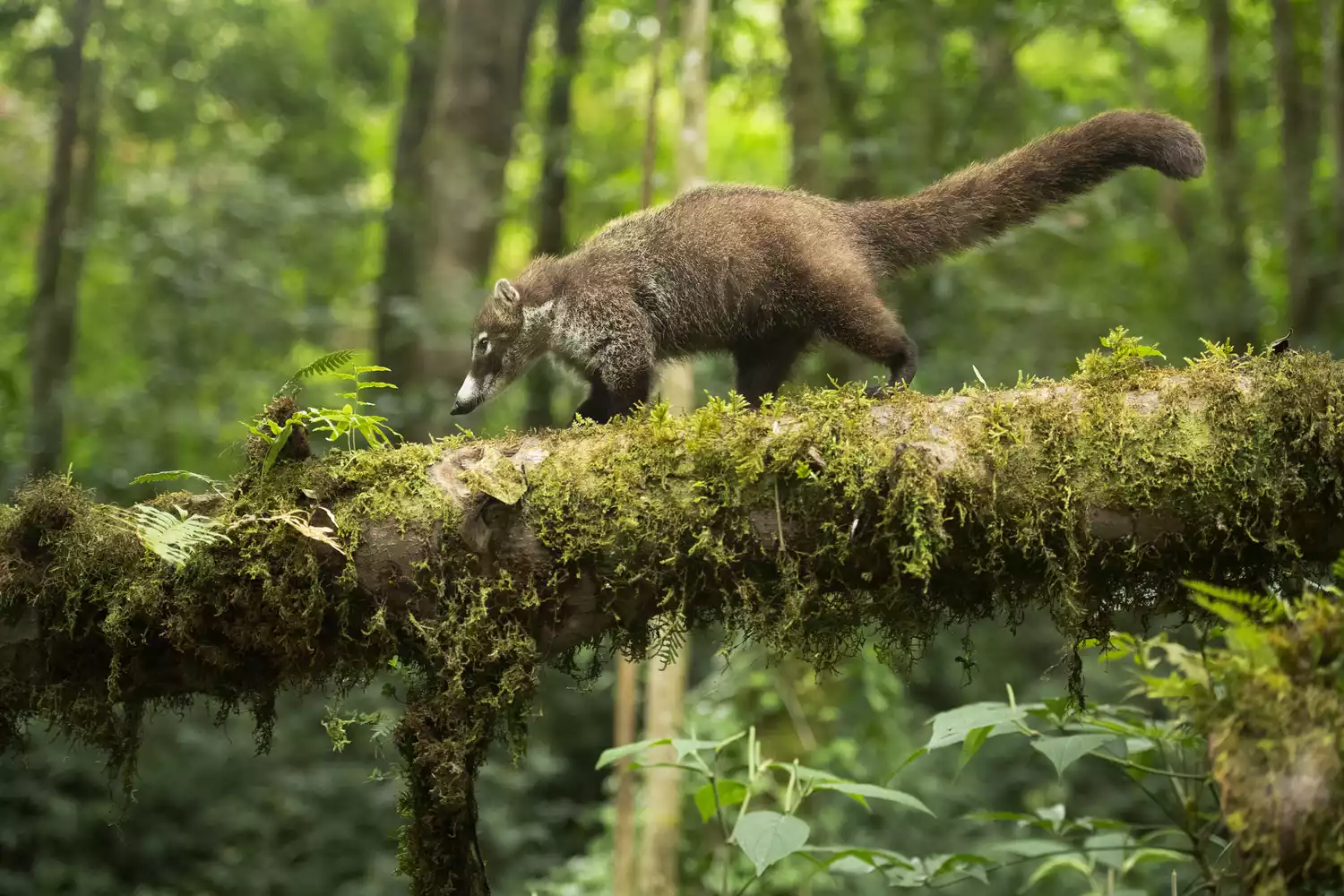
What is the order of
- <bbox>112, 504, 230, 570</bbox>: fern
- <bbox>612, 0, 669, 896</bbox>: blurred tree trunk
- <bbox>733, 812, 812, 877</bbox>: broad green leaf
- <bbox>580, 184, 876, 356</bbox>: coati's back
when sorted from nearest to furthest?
1. <bbox>733, 812, 812, 877</bbox>: broad green leaf
2. <bbox>112, 504, 230, 570</bbox>: fern
3. <bbox>580, 184, 876, 356</bbox>: coati's back
4. <bbox>612, 0, 669, 896</bbox>: blurred tree trunk

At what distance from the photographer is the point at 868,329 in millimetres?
3691

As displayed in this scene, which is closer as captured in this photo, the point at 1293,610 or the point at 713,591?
the point at 1293,610

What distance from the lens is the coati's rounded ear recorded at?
14.4 feet

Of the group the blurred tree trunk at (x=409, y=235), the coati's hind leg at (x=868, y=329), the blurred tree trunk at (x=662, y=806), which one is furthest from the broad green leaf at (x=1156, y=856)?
Result: the blurred tree trunk at (x=409, y=235)

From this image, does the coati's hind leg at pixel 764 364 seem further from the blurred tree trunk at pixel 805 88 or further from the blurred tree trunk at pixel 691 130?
the blurred tree trunk at pixel 805 88

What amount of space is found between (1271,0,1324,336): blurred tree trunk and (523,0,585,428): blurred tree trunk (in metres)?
5.65

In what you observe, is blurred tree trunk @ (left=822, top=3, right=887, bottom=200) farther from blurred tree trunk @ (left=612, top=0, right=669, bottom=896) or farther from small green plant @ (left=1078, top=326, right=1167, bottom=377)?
small green plant @ (left=1078, top=326, right=1167, bottom=377)

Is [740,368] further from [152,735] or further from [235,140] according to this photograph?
[235,140]

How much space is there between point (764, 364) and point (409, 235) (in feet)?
21.7

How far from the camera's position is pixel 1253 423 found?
2346mm

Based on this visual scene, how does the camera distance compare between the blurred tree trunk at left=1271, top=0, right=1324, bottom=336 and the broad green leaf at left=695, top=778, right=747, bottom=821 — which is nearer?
the broad green leaf at left=695, top=778, right=747, bottom=821

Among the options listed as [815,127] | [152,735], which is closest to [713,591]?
[815,127]

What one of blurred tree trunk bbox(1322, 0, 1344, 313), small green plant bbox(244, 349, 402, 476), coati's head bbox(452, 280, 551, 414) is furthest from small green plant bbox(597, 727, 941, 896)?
blurred tree trunk bbox(1322, 0, 1344, 313)

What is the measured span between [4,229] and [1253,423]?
14.2 meters
